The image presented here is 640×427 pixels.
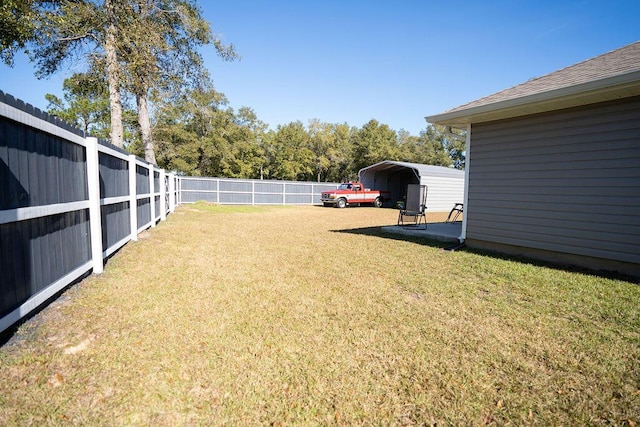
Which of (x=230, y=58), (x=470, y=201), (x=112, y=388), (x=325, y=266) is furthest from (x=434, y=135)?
(x=112, y=388)

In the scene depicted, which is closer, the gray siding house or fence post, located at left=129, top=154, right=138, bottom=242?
the gray siding house

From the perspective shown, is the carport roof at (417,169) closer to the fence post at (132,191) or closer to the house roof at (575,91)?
the house roof at (575,91)

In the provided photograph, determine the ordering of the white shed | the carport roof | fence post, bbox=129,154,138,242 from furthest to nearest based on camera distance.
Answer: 1. the white shed
2. the carport roof
3. fence post, bbox=129,154,138,242

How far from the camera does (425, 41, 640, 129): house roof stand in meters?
4.21

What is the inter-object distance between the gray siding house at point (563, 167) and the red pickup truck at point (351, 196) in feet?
45.4

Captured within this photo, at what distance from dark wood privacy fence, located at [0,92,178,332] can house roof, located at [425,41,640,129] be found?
636 cm

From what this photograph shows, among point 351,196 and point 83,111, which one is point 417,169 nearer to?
point 351,196

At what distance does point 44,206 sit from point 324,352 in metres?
2.69

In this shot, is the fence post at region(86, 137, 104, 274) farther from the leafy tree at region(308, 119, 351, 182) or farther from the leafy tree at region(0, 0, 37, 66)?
the leafy tree at region(308, 119, 351, 182)

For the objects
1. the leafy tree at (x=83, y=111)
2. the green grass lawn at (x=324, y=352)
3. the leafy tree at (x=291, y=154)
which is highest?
the leafy tree at (x=83, y=111)

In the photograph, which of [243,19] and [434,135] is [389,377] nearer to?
[243,19]

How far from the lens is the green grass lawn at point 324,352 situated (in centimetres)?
172

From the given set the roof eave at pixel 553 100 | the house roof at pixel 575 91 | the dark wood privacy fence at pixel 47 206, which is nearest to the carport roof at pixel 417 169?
the house roof at pixel 575 91

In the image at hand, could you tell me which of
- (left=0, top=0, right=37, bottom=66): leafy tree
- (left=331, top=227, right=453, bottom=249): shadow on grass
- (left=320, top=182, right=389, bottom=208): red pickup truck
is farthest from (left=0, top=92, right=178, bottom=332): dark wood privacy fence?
(left=320, top=182, right=389, bottom=208): red pickup truck
